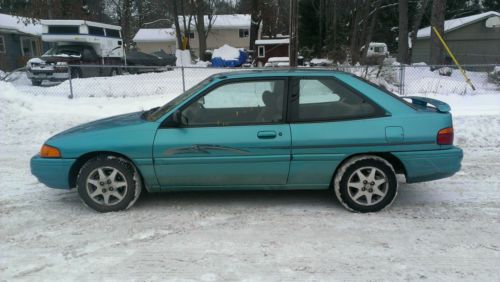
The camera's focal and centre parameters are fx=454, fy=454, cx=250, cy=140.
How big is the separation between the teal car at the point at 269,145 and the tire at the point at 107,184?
0.01 meters

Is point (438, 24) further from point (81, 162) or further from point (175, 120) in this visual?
point (81, 162)

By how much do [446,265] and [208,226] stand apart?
212cm

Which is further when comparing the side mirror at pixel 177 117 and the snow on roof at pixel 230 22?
the snow on roof at pixel 230 22

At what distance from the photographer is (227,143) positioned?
4.57 metres

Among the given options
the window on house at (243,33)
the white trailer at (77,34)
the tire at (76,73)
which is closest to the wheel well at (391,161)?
the tire at (76,73)

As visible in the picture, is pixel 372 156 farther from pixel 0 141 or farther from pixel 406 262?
pixel 0 141

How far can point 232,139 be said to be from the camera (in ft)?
15.0

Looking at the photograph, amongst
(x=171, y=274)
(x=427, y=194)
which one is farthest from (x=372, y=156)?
(x=171, y=274)

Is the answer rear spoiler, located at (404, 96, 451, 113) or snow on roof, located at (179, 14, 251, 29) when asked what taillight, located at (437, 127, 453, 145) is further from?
snow on roof, located at (179, 14, 251, 29)

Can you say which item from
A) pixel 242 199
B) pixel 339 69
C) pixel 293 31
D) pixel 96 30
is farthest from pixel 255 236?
pixel 96 30

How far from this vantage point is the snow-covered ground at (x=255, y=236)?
3531mm

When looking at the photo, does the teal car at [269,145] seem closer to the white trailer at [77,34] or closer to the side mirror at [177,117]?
the side mirror at [177,117]

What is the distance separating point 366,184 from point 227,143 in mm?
1485

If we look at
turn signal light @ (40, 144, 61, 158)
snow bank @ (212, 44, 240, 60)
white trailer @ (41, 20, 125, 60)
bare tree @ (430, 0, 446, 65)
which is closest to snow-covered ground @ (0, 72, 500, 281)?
turn signal light @ (40, 144, 61, 158)
